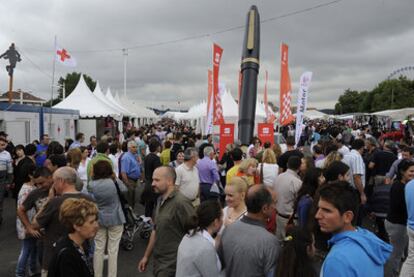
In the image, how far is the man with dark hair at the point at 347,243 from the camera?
172 cm

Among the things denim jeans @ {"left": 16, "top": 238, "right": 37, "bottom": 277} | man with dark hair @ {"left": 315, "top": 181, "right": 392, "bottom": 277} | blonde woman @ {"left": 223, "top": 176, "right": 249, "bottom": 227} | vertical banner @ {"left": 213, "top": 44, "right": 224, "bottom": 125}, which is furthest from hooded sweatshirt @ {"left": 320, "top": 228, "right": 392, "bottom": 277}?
vertical banner @ {"left": 213, "top": 44, "right": 224, "bottom": 125}

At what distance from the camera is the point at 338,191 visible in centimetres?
202

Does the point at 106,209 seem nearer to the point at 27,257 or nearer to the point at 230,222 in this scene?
the point at 27,257

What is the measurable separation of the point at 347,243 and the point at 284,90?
38.2 feet

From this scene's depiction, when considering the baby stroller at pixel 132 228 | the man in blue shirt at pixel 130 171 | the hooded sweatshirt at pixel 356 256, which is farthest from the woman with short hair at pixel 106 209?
the hooded sweatshirt at pixel 356 256

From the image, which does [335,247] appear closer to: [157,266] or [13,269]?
[157,266]

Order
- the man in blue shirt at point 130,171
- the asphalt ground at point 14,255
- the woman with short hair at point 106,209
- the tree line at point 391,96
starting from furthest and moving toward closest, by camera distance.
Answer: the tree line at point 391,96 < the man in blue shirt at point 130,171 < the asphalt ground at point 14,255 < the woman with short hair at point 106,209

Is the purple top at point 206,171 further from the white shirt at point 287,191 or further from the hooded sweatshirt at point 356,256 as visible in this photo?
the hooded sweatshirt at point 356,256

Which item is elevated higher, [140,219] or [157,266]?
[157,266]

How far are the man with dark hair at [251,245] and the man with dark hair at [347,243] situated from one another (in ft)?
1.78

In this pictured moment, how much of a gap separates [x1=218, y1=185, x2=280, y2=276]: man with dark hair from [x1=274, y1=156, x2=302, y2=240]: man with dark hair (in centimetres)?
205

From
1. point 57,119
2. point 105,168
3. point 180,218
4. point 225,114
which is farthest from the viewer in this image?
point 225,114

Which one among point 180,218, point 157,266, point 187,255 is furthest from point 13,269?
point 187,255

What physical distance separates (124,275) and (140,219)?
70.8 inches
